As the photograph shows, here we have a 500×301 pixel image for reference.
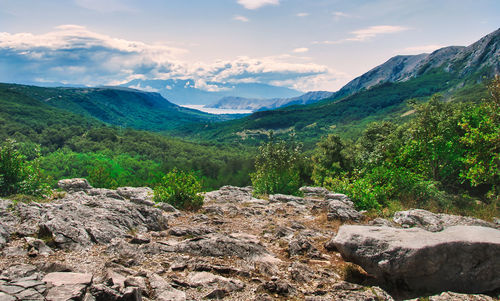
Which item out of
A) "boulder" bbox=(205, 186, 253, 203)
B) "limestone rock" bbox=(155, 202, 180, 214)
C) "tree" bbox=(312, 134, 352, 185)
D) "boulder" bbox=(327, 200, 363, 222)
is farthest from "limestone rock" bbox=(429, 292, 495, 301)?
"tree" bbox=(312, 134, 352, 185)

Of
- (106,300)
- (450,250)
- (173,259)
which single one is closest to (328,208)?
(450,250)

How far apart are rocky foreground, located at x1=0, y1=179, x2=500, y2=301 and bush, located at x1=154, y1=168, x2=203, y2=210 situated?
7301 mm

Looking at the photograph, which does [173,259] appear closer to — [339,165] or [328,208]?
[328,208]

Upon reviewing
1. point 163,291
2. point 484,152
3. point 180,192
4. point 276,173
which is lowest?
point 276,173

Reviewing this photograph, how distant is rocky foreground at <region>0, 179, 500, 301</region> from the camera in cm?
840

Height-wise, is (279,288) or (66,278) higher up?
(66,278)

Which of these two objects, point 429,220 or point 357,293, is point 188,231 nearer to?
→ point 357,293

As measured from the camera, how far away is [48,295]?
703 cm

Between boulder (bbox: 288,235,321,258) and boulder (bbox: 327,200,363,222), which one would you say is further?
boulder (bbox: 327,200,363,222)

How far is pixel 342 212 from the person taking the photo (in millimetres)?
18594

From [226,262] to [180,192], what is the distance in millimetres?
11751

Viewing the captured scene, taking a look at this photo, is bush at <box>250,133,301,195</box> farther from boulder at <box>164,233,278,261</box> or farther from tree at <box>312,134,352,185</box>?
tree at <box>312,134,352,185</box>

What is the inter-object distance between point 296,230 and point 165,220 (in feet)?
25.3

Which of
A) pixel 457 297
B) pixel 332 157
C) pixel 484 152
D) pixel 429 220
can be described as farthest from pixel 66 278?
pixel 332 157
